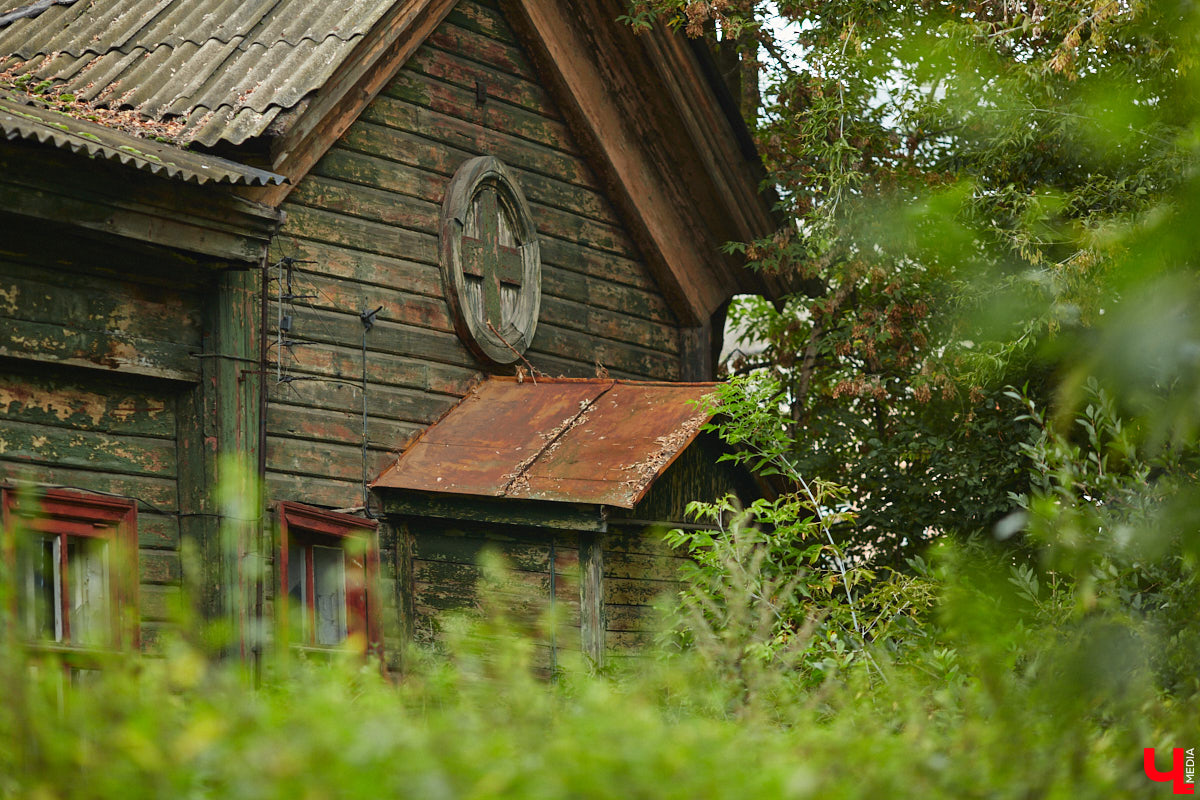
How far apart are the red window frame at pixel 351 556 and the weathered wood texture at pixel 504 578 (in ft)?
1.05

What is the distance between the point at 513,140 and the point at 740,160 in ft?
7.93

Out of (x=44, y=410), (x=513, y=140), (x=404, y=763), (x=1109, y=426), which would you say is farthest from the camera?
(x=513, y=140)

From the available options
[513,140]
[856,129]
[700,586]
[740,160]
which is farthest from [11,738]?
[856,129]

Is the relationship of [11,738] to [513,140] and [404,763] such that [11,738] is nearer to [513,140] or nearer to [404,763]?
[404,763]

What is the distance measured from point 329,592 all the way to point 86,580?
1.65 m

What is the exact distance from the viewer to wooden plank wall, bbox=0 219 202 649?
6359mm

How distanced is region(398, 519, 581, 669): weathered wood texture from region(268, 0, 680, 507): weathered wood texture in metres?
0.65

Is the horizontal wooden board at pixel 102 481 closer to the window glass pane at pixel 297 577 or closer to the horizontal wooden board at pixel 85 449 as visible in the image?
the horizontal wooden board at pixel 85 449

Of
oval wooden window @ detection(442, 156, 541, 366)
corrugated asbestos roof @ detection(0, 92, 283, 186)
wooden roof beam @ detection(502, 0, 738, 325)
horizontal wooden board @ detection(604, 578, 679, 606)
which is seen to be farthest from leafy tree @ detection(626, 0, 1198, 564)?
corrugated asbestos roof @ detection(0, 92, 283, 186)

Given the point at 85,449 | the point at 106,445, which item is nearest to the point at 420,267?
the point at 106,445

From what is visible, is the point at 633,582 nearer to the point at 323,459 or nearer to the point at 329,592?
the point at 329,592

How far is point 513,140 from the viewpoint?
380 inches

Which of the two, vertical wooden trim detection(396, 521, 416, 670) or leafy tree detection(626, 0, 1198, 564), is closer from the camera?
vertical wooden trim detection(396, 521, 416, 670)

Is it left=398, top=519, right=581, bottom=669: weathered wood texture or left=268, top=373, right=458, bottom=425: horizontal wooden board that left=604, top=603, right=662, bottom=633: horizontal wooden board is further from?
left=268, top=373, right=458, bottom=425: horizontal wooden board
